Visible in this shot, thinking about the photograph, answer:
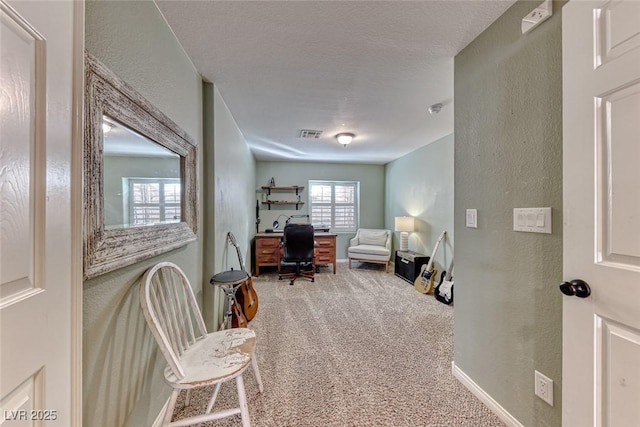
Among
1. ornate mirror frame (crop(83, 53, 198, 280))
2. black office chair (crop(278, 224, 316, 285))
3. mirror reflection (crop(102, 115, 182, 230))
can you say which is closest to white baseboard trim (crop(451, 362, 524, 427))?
ornate mirror frame (crop(83, 53, 198, 280))

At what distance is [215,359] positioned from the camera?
4.11ft

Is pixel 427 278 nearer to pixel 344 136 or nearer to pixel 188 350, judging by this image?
pixel 344 136

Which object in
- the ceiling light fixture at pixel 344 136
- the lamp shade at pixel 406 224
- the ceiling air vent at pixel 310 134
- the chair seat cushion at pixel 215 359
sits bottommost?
the chair seat cushion at pixel 215 359

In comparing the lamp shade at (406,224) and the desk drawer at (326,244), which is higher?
the lamp shade at (406,224)

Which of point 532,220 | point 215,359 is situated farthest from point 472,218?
point 215,359

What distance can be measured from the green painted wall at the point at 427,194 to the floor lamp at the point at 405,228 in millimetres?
102

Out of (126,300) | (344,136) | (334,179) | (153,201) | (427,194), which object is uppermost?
(344,136)

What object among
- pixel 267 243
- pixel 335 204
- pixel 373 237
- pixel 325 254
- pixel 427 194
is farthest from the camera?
pixel 335 204

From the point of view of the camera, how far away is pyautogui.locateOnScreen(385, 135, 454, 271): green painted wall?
11.9 feet

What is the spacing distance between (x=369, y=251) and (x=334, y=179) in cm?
181

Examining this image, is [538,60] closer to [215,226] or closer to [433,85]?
[433,85]

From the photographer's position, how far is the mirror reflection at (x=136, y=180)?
975 mm

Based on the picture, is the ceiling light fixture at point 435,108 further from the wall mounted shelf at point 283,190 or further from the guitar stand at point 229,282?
the wall mounted shelf at point 283,190
